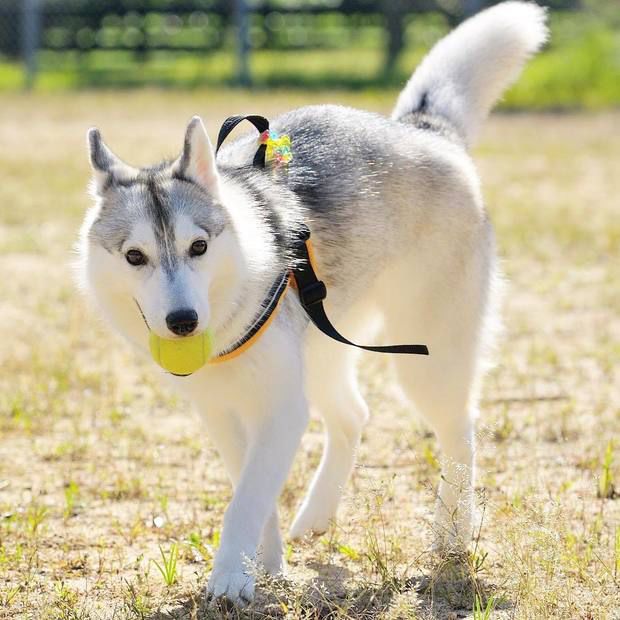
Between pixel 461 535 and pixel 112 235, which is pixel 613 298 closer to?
pixel 461 535

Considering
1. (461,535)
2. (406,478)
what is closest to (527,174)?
(406,478)

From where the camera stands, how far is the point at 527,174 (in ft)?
36.1

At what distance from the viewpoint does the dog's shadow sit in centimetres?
328

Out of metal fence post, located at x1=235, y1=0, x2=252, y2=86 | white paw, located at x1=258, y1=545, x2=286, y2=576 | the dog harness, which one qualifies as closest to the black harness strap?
the dog harness

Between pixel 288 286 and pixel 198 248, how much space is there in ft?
1.43

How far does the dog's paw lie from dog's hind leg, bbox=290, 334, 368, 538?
0.82 metres

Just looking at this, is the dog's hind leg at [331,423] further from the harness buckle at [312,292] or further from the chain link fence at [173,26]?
the chain link fence at [173,26]

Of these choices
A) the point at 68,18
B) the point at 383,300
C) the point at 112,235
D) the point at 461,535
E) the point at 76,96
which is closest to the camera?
the point at 112,235

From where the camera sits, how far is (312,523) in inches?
163

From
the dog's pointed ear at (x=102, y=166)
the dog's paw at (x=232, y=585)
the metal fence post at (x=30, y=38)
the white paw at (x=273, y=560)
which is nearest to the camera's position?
the dog's paw at (x=232, y=585)

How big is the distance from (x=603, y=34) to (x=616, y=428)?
11969mm

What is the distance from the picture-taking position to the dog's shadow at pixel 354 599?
3277 millimetres

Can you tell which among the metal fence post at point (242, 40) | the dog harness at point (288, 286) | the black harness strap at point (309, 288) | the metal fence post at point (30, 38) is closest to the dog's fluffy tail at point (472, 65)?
the dog harness at point (288, 286)

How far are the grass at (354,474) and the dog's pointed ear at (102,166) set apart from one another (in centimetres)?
49
